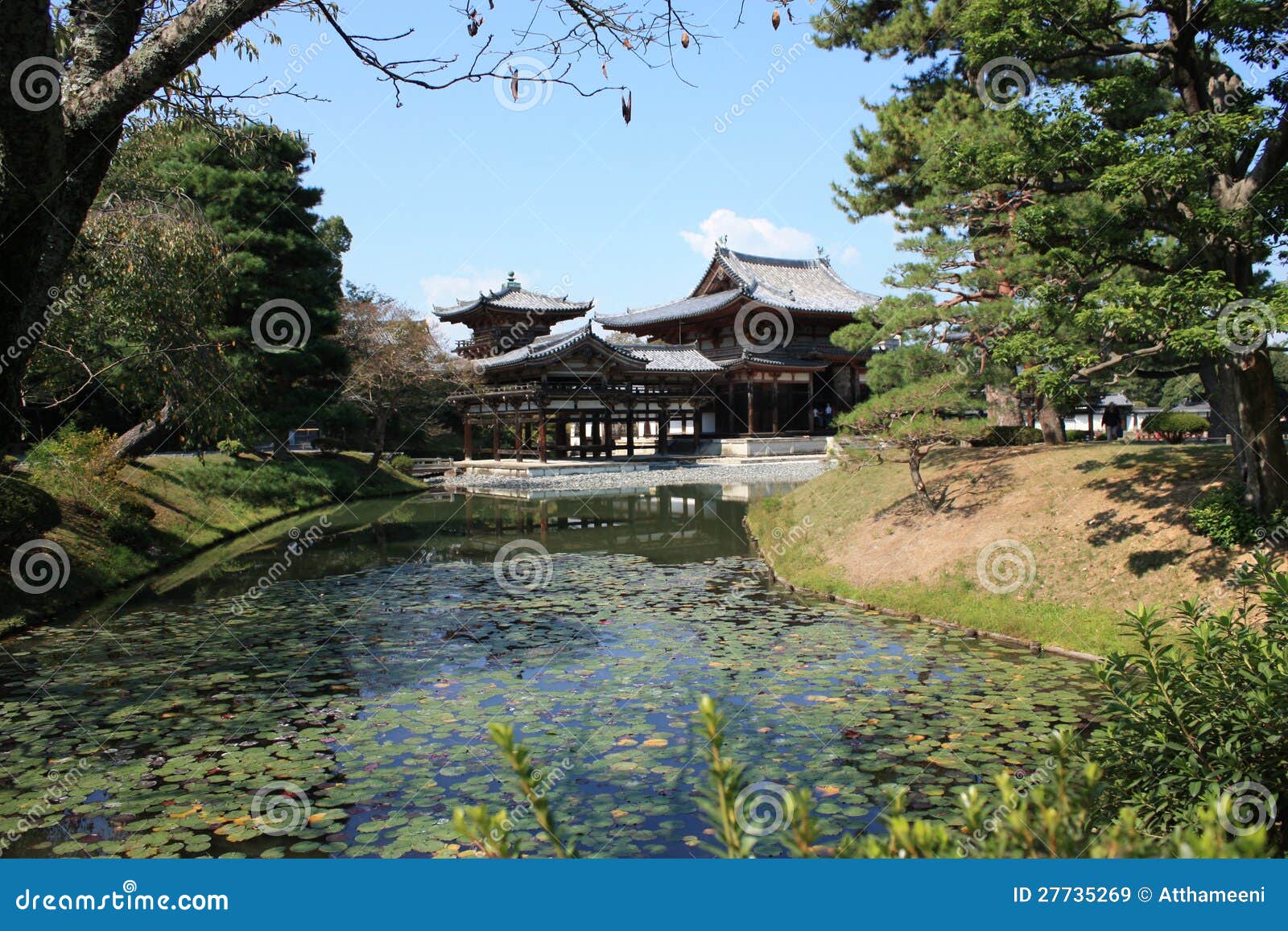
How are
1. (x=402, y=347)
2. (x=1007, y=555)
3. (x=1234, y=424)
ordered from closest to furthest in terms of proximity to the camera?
(x=1234, y=424) → (x=1007, y=555) → (x=402, y=347)

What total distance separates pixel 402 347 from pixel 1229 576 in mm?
23987

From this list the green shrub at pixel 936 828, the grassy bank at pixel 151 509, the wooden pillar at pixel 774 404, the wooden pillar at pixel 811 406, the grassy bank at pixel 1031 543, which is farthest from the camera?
the wooden pillar at pixel 811 406

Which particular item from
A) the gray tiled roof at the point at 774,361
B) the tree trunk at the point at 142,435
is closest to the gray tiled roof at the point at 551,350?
the gray tiled roof at the point at 774,361

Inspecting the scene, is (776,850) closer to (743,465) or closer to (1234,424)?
(1234,424)

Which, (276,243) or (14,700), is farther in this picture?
(276,243)

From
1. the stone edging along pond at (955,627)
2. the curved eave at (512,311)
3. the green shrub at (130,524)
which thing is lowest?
the stone edging along pond at (955,627)

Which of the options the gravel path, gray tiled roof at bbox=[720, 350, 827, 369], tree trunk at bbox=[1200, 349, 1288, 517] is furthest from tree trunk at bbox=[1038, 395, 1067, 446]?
gray tiled roof at bbox=[720, 350, 827, 369]

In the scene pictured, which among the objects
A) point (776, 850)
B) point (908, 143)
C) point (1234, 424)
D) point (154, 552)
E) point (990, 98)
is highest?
point (908, 143)

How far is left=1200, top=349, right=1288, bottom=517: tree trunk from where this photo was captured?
8.05m

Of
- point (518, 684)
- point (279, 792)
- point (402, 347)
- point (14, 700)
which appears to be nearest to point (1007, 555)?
point (518, 684)

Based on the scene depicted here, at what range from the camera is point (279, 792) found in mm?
4891

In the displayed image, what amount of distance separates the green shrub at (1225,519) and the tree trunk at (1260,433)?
16 cm

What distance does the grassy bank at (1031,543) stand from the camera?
8.38 metres

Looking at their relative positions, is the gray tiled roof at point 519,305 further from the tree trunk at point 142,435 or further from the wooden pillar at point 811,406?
the tree trunk at point 142,435
